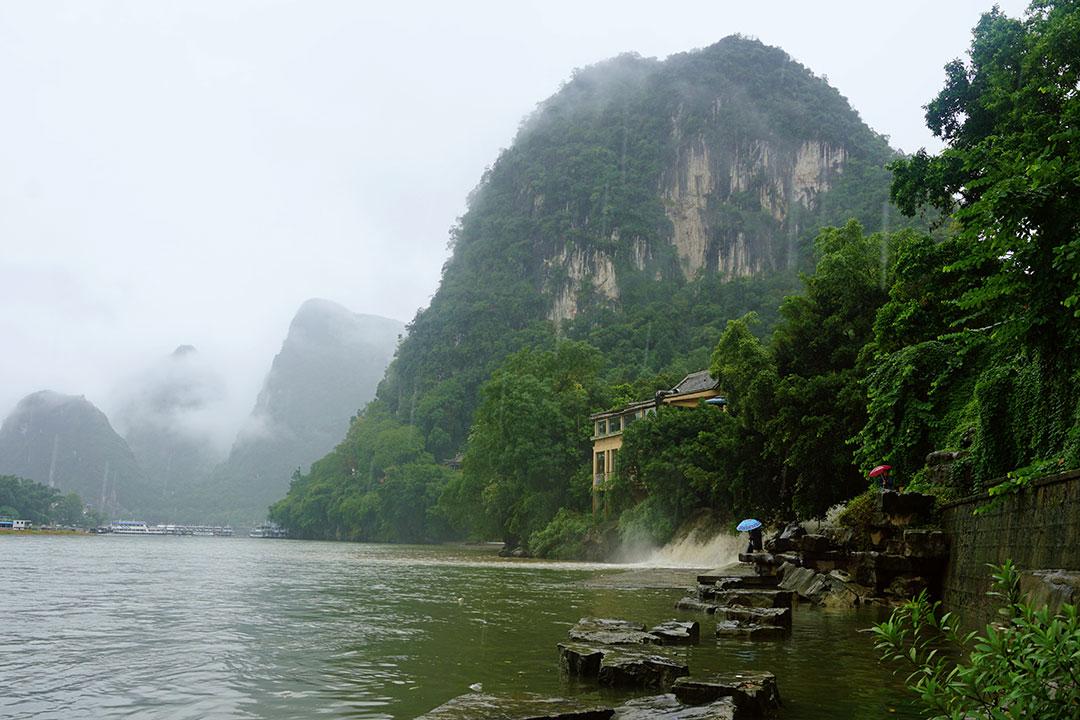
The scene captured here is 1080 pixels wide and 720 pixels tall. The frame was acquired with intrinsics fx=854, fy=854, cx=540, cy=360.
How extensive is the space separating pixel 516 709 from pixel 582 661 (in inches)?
97.0

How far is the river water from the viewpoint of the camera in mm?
8453

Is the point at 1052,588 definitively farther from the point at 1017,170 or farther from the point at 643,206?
the point at 643,206

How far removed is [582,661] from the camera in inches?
375

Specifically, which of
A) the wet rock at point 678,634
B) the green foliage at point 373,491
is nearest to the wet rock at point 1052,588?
the wet rock at point 678,634

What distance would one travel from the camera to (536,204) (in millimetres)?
166000

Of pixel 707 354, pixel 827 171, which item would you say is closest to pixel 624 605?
pixel 707 354

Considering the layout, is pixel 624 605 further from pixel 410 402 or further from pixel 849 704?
pixel 410 402

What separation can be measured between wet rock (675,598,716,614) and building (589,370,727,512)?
36.4m

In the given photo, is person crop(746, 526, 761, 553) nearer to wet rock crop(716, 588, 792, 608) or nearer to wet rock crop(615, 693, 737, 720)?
wet rock crop(716, 588, 792, 608)

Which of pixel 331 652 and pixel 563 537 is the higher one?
pixel 331 652

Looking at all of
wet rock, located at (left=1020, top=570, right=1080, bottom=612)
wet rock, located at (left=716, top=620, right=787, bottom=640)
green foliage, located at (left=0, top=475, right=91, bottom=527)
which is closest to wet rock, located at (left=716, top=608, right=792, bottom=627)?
wet rock, located at (left=716, top=620, right=787, bottom=640)

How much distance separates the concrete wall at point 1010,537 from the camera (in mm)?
9844

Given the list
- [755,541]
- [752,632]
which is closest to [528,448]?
[755,541]

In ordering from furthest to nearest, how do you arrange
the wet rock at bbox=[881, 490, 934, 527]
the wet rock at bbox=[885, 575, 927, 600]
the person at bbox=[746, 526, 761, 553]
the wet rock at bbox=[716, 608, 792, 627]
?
the person at bbox=[746, 526, 761, 553] < the wet rock at bbox=[881, 490, 934, 527] < the wet rock at bbox=[885, 575, 927, 600] < the wet rock at bbox=[716, 608, 792, 627]
